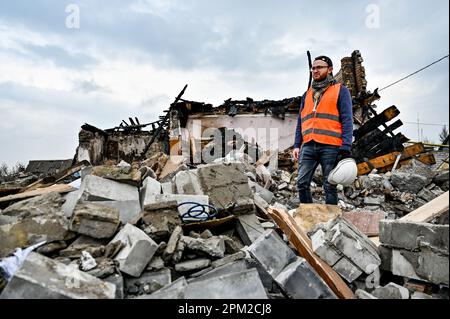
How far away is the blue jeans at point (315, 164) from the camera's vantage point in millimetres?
3432

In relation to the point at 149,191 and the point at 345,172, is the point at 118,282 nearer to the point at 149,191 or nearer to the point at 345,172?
the point at 149,191

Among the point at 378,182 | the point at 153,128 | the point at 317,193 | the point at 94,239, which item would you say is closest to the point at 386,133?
the point at 378,182

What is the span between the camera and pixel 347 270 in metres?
2.15

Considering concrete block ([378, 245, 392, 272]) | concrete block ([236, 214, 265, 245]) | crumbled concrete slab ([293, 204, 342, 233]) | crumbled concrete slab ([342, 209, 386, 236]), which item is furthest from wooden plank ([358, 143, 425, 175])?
concrete block ([378, 245, 392, 272])

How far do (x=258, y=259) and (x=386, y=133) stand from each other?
7.24 m

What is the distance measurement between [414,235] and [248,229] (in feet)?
4.64

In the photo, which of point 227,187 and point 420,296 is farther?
point 227,187

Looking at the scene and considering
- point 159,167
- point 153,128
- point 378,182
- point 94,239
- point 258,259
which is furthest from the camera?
point 153,128

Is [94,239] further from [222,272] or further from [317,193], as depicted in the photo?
[317,193]

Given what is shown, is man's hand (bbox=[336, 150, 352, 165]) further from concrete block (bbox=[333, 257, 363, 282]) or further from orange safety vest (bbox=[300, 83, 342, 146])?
concrete block (bbox=[333, 257, 363, 282])

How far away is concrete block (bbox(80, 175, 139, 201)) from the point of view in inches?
110

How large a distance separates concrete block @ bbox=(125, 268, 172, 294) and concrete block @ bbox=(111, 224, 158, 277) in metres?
0.05

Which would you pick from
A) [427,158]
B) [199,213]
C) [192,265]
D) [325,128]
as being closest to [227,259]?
[192,265]
